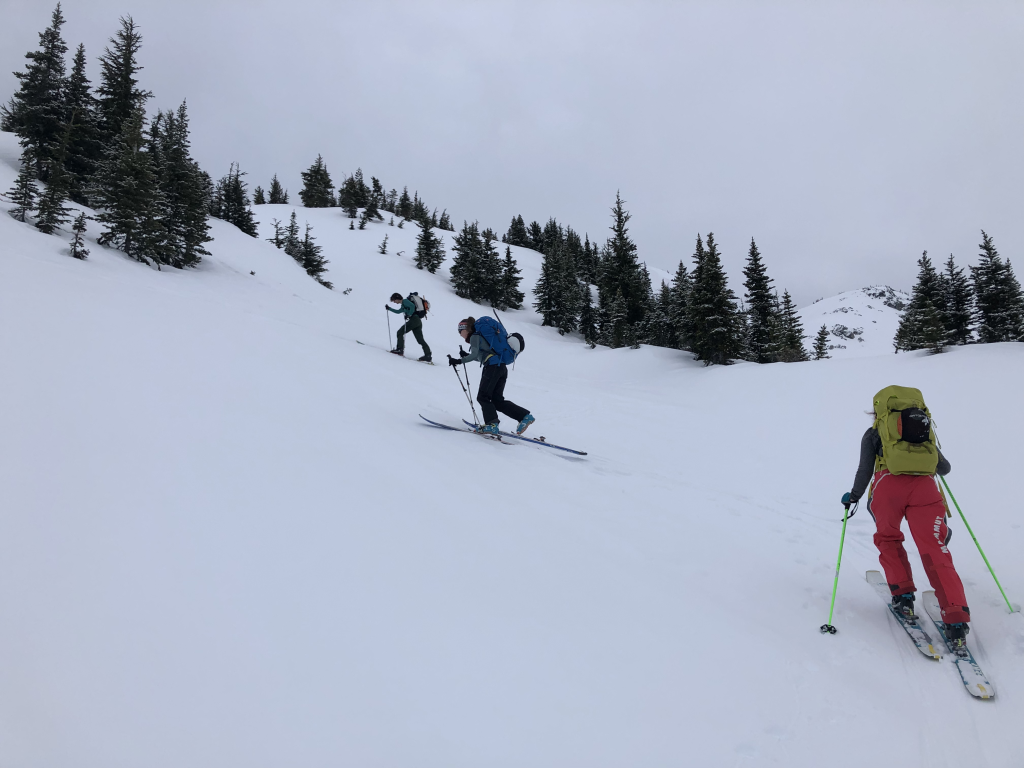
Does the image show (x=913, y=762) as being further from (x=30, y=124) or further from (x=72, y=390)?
(x=30, y=124)

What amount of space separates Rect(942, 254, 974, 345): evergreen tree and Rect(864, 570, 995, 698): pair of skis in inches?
850

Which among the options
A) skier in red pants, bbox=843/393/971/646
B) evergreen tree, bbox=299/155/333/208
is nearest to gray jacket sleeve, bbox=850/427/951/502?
skier in red pants, bbox=843/393/971/646

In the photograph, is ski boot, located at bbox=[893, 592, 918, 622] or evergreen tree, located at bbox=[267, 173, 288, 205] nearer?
ski boot, located at bbox=[893, 592, 918, 622]

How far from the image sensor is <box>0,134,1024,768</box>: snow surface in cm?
199

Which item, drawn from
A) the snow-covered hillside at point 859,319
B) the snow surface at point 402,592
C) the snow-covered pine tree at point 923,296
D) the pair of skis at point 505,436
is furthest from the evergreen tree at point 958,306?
the snow-covered hillside at point 859,319

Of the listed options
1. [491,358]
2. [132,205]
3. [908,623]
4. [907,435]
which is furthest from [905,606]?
[132,205]

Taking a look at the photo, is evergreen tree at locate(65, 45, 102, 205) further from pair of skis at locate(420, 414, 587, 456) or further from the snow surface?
pair of skis at locate(420, 414, 587, 456)

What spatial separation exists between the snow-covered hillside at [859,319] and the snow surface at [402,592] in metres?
138

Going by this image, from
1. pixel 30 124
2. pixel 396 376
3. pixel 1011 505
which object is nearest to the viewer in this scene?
pixel 1011 505

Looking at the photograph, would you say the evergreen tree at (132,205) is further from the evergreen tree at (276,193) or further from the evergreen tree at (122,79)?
the evergreen tree at (276,193)

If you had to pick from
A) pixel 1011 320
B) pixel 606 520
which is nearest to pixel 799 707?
pixel 606 520

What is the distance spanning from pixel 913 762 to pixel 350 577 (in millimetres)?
3359

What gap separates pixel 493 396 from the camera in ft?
24.7

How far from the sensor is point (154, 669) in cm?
200
